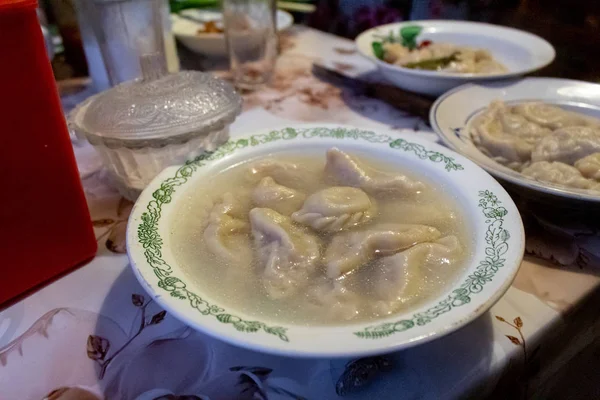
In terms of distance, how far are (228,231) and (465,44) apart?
1.51 meters

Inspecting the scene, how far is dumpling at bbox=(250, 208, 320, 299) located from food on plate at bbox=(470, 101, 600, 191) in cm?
54

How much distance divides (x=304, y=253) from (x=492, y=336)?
342 mm

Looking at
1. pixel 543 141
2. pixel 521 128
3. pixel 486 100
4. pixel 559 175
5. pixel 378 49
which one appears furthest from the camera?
pixel 378 49

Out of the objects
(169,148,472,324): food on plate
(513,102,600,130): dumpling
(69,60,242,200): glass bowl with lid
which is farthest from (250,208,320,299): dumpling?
(513,102,600,130): dumpling

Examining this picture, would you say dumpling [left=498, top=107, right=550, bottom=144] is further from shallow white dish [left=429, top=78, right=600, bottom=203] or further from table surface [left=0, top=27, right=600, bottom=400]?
table surface [left=0, top=27, right=600, bottom=400]

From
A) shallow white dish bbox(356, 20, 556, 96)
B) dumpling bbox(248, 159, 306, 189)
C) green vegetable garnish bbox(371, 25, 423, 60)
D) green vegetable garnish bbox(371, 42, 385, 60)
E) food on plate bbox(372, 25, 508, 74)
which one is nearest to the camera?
dumpling bbox(248, 159, 306, 189)

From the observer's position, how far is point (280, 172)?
3.57 ft

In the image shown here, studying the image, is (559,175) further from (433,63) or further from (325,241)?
(433,63)

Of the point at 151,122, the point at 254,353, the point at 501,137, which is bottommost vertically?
the point at 254,353

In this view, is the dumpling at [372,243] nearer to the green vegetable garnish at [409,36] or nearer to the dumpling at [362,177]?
the dumpling at [362,177]

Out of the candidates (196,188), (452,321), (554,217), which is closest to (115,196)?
(196,188)

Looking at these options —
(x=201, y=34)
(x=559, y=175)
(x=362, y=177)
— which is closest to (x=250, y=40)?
(x=201, y=34)

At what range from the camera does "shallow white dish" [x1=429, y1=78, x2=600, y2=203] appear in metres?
1.17

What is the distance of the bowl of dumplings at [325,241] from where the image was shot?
610mm
